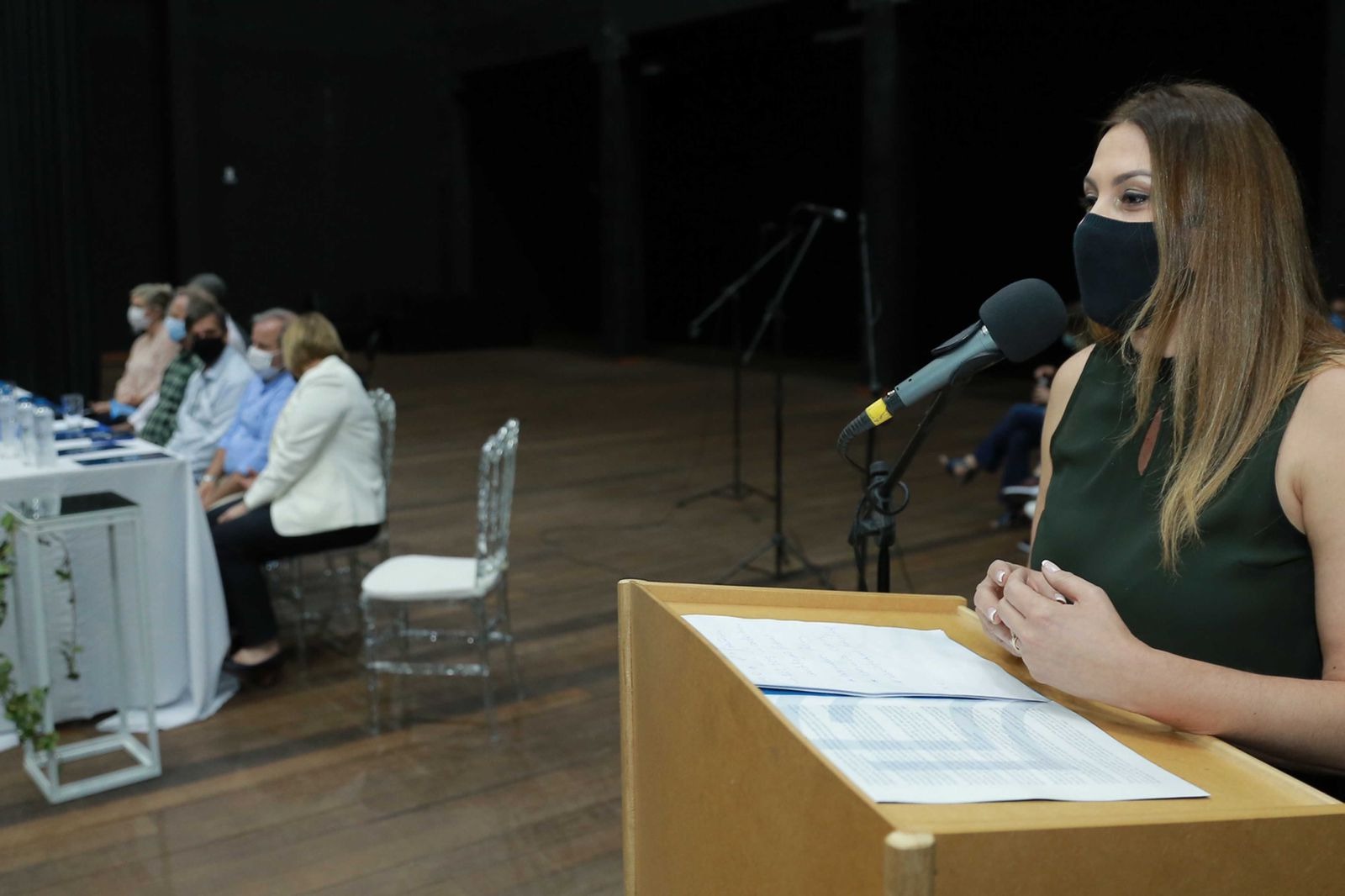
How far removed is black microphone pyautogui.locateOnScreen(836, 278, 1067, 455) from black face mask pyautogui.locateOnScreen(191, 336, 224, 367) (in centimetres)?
423

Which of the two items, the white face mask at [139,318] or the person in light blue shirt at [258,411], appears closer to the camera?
the person in light blue shirt at [258,411]

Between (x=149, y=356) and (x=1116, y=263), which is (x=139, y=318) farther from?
(x=1116, y=263)

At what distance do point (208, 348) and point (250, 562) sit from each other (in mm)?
1273

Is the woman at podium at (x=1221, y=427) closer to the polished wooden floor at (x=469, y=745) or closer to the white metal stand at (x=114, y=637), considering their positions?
the polished wooden floor at (x=469, y=745)

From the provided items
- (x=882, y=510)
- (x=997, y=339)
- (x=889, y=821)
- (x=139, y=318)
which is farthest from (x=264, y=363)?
(x=889, y=821)

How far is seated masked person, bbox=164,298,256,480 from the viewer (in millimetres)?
5086

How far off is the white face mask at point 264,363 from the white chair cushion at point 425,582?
114cm

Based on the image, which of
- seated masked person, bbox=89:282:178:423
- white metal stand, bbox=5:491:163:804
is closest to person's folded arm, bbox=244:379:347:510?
white metal stand, bbox=5:491:163:804

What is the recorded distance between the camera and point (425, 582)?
3840mm

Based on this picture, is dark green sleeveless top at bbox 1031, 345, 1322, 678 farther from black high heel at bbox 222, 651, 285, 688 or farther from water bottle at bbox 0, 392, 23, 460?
water bottle at bbox 0, 392, 23, 460

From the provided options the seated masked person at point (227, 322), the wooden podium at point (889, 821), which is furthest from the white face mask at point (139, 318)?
the wooden podium at point (889, 821)

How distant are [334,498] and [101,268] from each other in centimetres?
1164

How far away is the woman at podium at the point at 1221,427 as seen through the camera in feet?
3.78

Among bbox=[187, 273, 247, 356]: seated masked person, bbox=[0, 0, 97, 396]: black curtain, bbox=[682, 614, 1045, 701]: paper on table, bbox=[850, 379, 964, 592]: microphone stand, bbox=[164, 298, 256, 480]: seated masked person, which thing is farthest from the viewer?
bbox=[0, 0, 97, 396]: black curtain
